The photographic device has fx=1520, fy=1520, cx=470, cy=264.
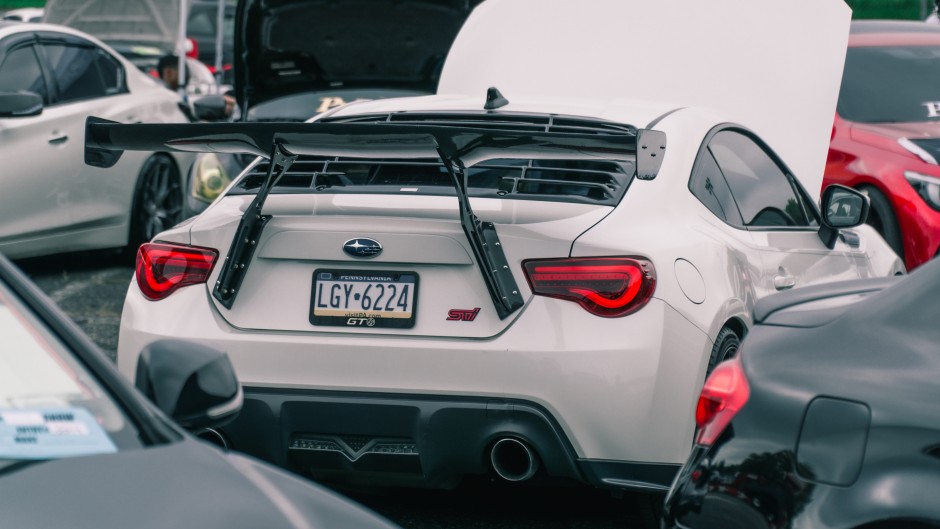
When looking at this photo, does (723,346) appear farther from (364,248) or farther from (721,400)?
(721,400)

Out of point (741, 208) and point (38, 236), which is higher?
point (741, 208)

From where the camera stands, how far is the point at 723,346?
15.8 feet

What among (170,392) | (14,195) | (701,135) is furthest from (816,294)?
(14,195)

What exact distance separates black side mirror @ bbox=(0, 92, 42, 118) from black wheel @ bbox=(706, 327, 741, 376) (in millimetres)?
5370

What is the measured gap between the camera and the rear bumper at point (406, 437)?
4.46 meters

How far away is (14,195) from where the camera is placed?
9.09m

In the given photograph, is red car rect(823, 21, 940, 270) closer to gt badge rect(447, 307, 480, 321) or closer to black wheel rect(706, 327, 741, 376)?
black wheel rect(706, 327, 741, 376)

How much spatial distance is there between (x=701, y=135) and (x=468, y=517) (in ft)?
5.15

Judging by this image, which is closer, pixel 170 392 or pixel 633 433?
pixel 170 392

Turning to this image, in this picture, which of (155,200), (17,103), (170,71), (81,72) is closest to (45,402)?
(17,103)

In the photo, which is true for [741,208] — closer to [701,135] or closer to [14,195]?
[701,135]

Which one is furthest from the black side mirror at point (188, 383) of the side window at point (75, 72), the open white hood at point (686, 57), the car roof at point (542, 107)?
the side window at point (75, 72)

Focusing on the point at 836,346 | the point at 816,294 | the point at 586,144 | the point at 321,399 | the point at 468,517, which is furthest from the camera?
the point at 468,517

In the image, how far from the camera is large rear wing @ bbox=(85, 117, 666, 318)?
4246 mm
